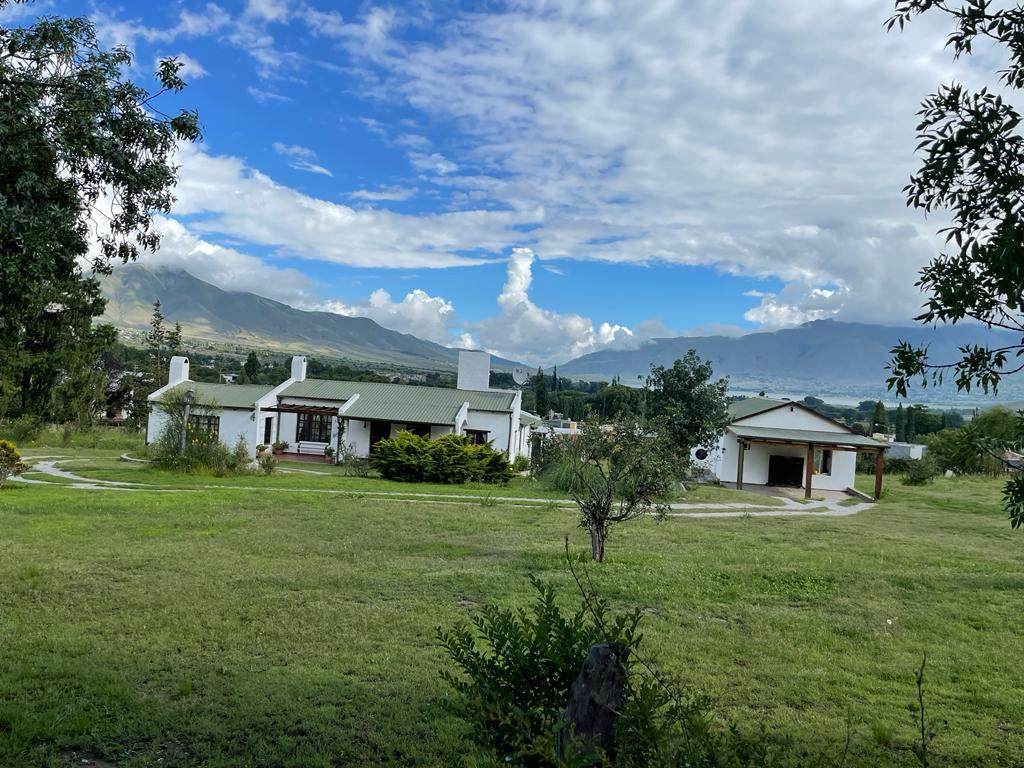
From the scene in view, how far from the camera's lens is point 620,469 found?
12.1 m

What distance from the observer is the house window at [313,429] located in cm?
3591

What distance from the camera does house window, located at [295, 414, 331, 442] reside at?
3591cm

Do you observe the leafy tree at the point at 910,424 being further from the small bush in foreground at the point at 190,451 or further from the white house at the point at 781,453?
the small bush in foreground at the point at 190,451

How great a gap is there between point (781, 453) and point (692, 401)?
5.66 m

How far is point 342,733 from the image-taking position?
16.5 ft

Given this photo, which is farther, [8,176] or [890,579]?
[890,579]

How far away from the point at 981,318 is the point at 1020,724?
4035 millimetres

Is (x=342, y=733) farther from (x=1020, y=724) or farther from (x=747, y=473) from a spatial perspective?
(x=747, y=473)

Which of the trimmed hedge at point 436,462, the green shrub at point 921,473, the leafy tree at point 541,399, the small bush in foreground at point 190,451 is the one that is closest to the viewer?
the small bush in foreground at point 190,451

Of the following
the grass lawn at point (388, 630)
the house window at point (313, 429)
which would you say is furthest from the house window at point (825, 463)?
the house window at point (313, 429)

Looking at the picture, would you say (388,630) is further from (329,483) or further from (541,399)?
(541,399)

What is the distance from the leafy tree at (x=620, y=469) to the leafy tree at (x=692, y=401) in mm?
19125

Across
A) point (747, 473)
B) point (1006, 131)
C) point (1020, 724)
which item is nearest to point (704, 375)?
point (747, 473)

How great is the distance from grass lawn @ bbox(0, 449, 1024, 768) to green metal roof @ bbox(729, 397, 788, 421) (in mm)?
18751
